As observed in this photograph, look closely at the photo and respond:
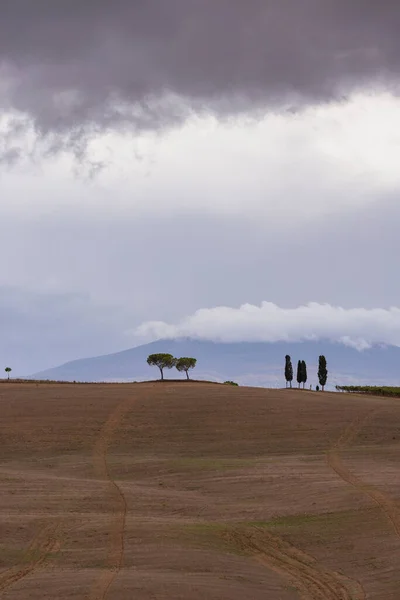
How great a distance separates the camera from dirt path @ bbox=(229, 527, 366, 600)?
21703 mm

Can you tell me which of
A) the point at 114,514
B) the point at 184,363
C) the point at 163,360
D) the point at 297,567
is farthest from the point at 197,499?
the point at 184,363

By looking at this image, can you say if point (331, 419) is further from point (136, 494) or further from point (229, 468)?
point (136, 494)

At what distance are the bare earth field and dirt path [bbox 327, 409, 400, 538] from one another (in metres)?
0.10

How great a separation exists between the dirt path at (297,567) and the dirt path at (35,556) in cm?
665

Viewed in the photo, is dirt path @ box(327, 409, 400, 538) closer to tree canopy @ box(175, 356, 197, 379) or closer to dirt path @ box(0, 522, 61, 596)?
dirt path @ box(0, 522, 61, 596)

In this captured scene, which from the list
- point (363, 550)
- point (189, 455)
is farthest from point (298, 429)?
point (363, 550)

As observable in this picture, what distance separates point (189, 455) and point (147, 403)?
1557cm

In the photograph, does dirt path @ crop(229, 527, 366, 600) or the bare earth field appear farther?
the bare earth field

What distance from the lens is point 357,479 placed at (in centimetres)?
3656

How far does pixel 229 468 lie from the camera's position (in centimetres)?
3956

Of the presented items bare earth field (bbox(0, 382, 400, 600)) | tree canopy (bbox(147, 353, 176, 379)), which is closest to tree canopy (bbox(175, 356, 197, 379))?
tree canopy (bbox(147, 353, 176, 379))

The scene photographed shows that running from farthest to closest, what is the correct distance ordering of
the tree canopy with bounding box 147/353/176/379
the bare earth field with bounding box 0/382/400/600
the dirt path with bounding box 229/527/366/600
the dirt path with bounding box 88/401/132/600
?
the tree canopy with bounding box 147/353/176/379
the bare earth field with bounding box 0/382/400/600
the dirt path with bounding box 229/527/366/600
the dirt path with bounding box 88/401/132/600

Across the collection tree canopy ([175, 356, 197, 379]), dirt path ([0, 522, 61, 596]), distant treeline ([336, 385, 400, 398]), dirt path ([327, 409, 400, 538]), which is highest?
tree canopy ([175, 356, 197, 379])

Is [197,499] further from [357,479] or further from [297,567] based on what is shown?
[297,567]
